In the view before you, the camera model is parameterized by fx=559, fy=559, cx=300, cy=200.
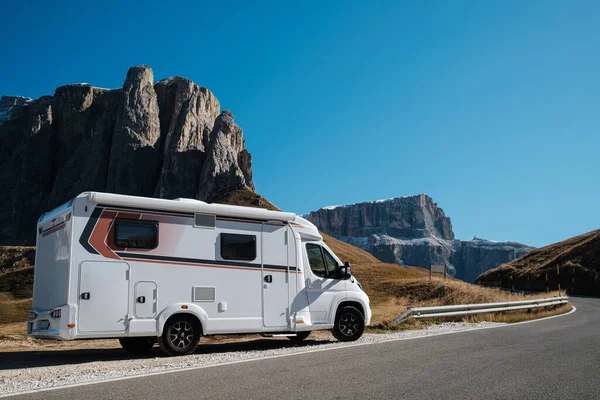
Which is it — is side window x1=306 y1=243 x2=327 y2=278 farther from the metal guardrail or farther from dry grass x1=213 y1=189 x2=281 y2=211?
dry grass x1=213 y1=189 x2=281 y2=211

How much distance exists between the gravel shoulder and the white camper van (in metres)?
0.49

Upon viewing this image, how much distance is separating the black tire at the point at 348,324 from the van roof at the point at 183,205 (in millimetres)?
2501

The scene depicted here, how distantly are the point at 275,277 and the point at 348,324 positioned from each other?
2225 mm

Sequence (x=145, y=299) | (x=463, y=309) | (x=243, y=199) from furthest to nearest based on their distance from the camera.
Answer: (x=243, y=199) → (x=463, y=309) → (x=145, y=299)

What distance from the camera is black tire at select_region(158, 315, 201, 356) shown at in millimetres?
10555

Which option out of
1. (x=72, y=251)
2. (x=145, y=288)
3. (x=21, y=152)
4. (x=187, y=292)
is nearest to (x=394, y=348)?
(x=187, y=292)

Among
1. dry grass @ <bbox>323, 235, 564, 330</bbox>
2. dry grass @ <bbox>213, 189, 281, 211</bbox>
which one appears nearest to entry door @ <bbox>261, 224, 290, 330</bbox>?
dry grass @ <bbox>323, 235, 564, 330</bbox>

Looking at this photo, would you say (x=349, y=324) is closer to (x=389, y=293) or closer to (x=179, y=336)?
(x=179, y=336)

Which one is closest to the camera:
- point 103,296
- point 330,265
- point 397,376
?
point 397,376

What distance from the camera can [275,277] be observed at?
12.1 meters

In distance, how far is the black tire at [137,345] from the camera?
38.3 feet

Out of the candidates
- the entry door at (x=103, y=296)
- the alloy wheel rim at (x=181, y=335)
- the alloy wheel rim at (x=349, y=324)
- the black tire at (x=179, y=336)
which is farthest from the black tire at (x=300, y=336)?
the entry door at (x=103, y=296)

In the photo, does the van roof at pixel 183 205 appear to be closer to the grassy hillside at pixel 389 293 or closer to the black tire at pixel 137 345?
the black tire at pixel 137 345

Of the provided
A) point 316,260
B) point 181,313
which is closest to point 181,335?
point 181,313
